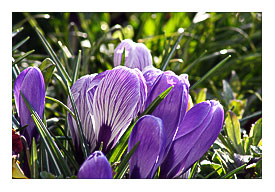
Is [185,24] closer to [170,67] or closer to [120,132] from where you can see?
[170,67]

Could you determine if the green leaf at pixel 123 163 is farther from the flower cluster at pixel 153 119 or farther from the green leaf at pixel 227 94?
the green leaf at pixel 227 94

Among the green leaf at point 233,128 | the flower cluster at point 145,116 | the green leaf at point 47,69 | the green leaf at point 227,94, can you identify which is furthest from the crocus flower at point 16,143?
the green leaf at point 227,94

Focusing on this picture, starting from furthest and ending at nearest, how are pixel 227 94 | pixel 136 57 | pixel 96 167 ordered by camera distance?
1. pixel 227 94
2. pixel 136 57
3. pixel 96 167

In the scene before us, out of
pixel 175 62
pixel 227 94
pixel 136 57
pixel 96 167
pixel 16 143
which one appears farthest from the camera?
pixel 175 62

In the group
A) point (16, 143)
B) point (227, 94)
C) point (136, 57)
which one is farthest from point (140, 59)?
point (227, 94)

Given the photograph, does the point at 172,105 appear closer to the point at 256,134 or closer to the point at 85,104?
the point at 85,104
